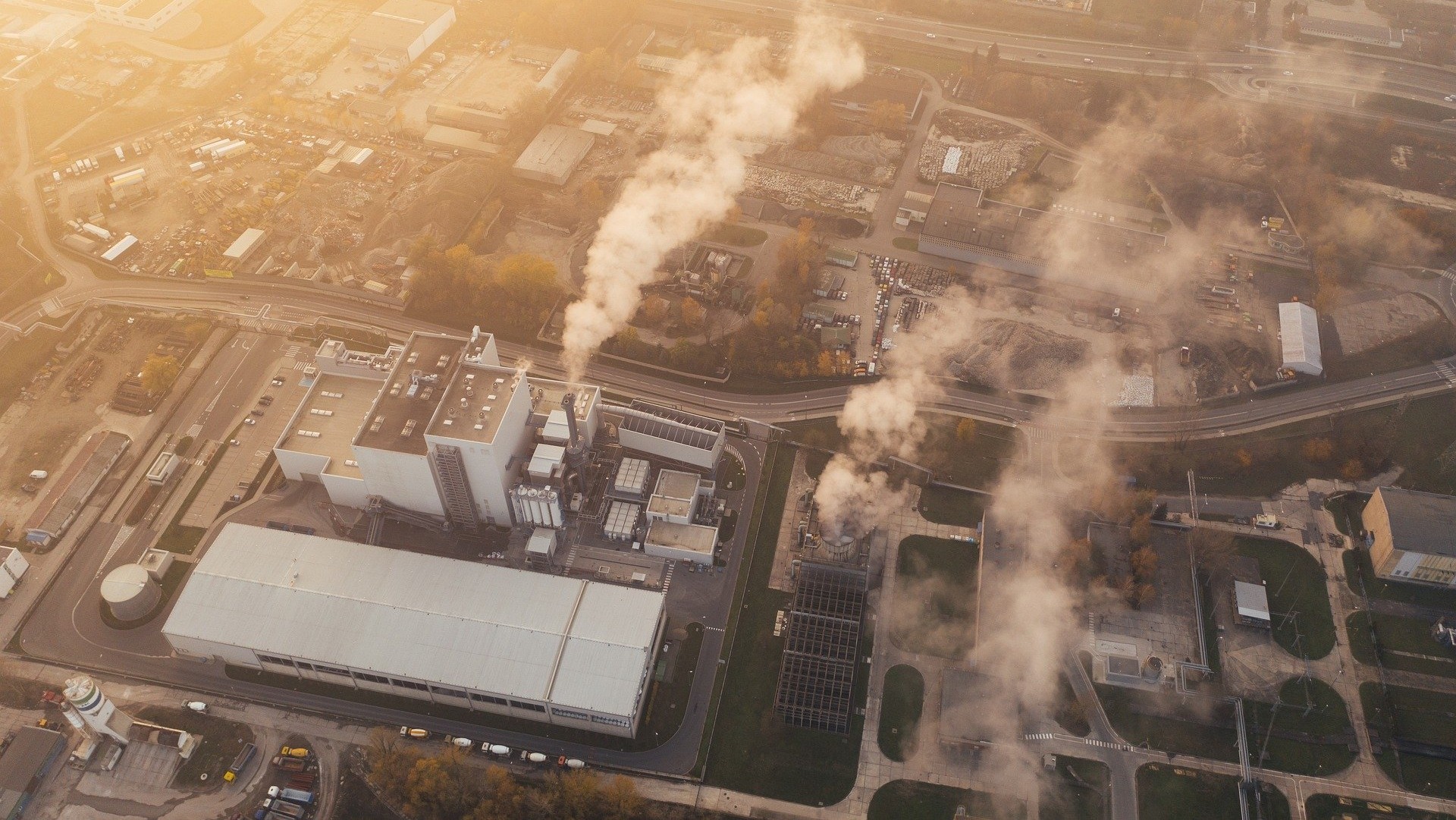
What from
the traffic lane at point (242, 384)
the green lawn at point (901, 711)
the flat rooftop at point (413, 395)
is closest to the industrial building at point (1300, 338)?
the green lawn at point (901, 711)

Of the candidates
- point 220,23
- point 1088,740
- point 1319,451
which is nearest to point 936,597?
point 1088,740

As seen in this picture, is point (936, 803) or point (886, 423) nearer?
point (936, 803)

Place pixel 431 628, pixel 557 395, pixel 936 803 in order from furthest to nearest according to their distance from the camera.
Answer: pixel 557 395
pixel 431 628
pixel 936 803

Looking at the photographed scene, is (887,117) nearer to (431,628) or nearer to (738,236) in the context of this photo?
(738,236)

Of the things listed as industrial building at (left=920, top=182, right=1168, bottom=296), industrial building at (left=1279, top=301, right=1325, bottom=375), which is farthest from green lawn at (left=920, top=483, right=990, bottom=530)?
industrial building at (left=1279, top=301, right=1325, bottom=375)

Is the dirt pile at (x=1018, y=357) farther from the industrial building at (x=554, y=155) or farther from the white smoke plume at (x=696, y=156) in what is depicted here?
the industrial building at (x=554, y=155)

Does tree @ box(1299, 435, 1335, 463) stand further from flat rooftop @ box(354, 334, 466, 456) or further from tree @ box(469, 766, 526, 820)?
flat rooftop @ box(354, 334, 466, 456)
